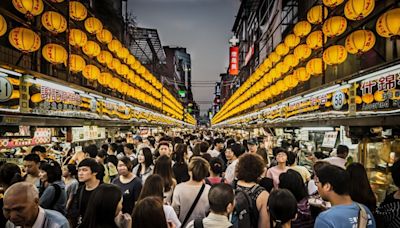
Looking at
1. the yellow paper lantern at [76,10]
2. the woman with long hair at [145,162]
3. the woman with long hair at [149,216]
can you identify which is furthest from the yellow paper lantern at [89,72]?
the woman with long hair at [149,216]

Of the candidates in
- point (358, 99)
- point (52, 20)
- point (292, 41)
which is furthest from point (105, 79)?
point (358, 99)

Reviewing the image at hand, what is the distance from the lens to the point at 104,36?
1305 cm

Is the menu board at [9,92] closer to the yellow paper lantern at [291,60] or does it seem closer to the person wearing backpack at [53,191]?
Result: the person wearing backpack at [53,191]

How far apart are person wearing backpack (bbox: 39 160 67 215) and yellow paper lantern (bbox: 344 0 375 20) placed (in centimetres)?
703

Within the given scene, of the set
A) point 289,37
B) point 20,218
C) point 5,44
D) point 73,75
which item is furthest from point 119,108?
point 20,218

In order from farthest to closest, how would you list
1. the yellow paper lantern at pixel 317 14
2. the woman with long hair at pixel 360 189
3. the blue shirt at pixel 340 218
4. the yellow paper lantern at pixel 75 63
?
the yellow paper lantern at pixel 75 63, the yellow paper lantern at pixel 317 14, the woman with long hair at pixel 360 189, the blue shirt at pixel 340 218

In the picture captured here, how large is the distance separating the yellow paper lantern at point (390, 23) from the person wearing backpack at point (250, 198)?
13.5 ft

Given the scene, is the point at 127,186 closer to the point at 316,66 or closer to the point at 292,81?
the point at 316,66

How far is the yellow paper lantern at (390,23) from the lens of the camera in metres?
6.97

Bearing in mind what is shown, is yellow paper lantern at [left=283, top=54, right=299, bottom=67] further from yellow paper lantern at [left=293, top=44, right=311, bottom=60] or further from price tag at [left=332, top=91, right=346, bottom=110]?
price tag at [left=332, top=91, right=346, bottom=110]

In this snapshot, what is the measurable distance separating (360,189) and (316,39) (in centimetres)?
765

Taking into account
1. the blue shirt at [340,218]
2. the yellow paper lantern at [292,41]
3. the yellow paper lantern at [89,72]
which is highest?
the yellow paper lantern at [292,41]

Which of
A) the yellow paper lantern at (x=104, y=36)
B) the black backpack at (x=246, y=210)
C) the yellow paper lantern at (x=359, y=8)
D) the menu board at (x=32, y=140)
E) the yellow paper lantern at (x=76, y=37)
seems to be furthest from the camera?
the yellow paper lantern at (x=104, y=36)

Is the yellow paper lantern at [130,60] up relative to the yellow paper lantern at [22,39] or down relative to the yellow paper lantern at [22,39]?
up
